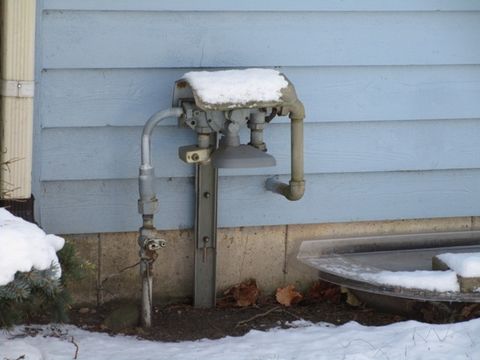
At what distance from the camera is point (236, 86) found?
4.74m

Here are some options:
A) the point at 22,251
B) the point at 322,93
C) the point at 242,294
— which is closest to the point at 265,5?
the point at 322,93

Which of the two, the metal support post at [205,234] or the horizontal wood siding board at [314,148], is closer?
the horizontal wood siding board at [314,148]

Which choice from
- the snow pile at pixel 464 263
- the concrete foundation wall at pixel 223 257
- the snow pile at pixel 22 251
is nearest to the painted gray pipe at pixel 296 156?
the concrete foundation wall at pixel 223 257

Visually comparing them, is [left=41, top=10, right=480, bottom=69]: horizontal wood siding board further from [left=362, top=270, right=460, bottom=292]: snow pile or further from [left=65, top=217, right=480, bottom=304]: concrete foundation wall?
[left=362, top=270, right=460, bottom=292]: snow pile

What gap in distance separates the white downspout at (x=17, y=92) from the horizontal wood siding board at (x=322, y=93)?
157 millimetres

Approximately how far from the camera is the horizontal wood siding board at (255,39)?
4855 millimetres

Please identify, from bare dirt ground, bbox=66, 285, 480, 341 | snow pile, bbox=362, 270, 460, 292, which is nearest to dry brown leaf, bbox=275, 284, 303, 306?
bare dirt ground, bbox=66, 285, 480, 341

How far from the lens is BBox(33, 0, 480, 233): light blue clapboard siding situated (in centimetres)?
491

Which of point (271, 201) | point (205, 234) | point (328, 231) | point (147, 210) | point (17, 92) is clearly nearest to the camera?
point (17, 92)

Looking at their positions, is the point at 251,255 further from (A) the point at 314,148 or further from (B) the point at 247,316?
(A) the point at 314,148

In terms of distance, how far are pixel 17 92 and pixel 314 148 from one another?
1.41 metres

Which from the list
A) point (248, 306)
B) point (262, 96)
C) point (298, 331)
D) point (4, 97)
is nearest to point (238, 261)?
point (248, 306)

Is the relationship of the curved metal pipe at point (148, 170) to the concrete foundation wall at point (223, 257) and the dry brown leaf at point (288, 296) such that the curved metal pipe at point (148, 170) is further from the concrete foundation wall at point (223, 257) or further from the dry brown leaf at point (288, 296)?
the dry brown leaf at point (288, 296)

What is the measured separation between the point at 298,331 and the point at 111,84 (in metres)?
1.36
